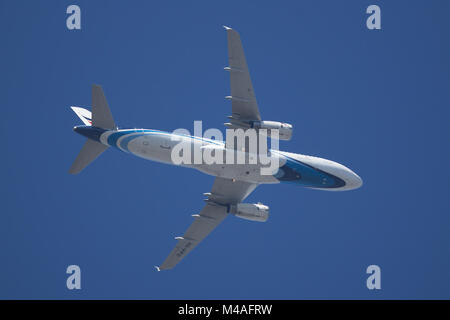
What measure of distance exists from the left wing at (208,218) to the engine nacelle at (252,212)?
3.43 feet

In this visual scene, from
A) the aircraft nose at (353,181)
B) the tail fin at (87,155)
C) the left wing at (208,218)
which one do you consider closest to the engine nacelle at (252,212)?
the left wing at (208,218)

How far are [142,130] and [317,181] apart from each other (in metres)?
12.7

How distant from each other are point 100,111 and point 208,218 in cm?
1168

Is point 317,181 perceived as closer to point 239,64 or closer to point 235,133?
point 235,133

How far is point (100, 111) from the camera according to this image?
46.4 metres

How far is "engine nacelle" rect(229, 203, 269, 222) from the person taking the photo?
167 ft

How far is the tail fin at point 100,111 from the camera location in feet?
150

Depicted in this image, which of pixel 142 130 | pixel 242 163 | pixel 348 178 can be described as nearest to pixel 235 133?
pixel 242 163

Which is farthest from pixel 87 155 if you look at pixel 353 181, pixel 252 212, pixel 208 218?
pixel 353 181

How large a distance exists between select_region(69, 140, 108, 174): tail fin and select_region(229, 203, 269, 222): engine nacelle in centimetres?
1066

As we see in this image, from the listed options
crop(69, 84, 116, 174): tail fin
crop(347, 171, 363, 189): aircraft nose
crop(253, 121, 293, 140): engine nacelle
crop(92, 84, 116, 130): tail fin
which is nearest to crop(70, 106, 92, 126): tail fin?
crop(69, 84, 116, 174): tail fin

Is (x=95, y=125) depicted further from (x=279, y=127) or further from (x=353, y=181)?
(x=353, y=181)

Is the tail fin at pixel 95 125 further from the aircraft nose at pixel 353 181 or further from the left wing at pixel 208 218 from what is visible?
the aircraft nose at pixel 353 181
